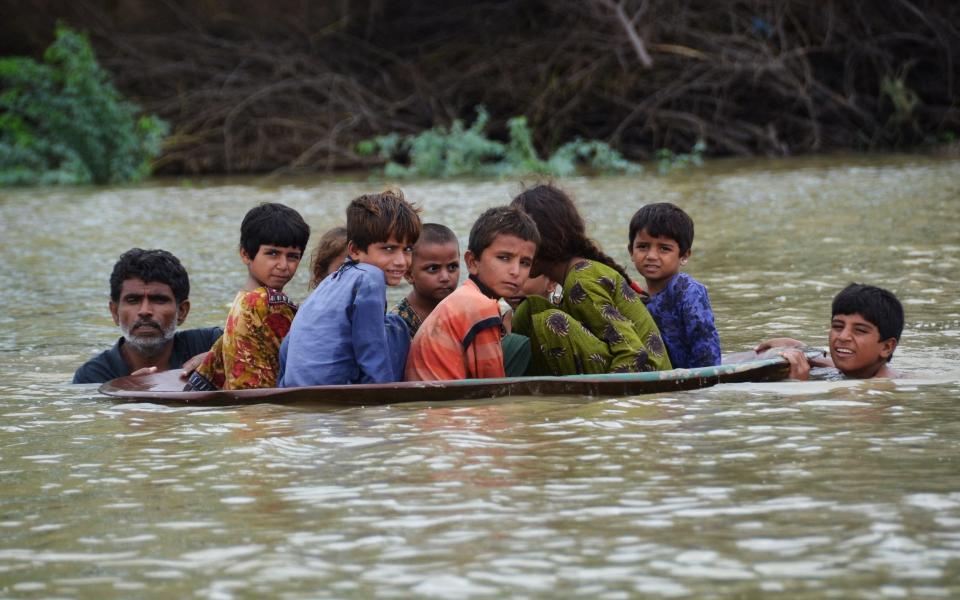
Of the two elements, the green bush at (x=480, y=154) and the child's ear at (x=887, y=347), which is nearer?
the child's ear at (x=887, y=347)

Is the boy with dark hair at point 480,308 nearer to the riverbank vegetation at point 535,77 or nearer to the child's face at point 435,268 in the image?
the child's face at point 435,268

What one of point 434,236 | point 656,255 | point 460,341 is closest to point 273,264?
point 434,236

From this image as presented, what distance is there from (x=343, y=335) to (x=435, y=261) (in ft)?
1.87

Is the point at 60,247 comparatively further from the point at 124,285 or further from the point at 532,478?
the point at 532,478

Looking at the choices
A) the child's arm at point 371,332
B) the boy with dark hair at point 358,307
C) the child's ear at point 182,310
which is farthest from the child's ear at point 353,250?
the child's ear at point 182,310

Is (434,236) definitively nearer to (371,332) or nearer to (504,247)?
(504,247)

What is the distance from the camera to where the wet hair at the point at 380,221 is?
5348 millimetres

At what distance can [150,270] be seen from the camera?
6094mm

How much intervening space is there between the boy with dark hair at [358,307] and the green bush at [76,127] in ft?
47.3

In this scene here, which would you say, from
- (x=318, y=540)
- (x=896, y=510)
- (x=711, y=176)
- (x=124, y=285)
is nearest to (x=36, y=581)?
(x=318, y=540)

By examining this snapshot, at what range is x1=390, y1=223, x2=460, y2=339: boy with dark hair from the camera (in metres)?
5.74

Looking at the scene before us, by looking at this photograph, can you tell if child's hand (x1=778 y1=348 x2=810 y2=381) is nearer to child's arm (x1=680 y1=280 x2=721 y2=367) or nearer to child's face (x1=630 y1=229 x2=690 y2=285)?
child's arm (x1=680 y1=280 x2=721 y2=367)

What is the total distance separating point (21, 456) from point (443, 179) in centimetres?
1321

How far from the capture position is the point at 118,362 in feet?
20.7
